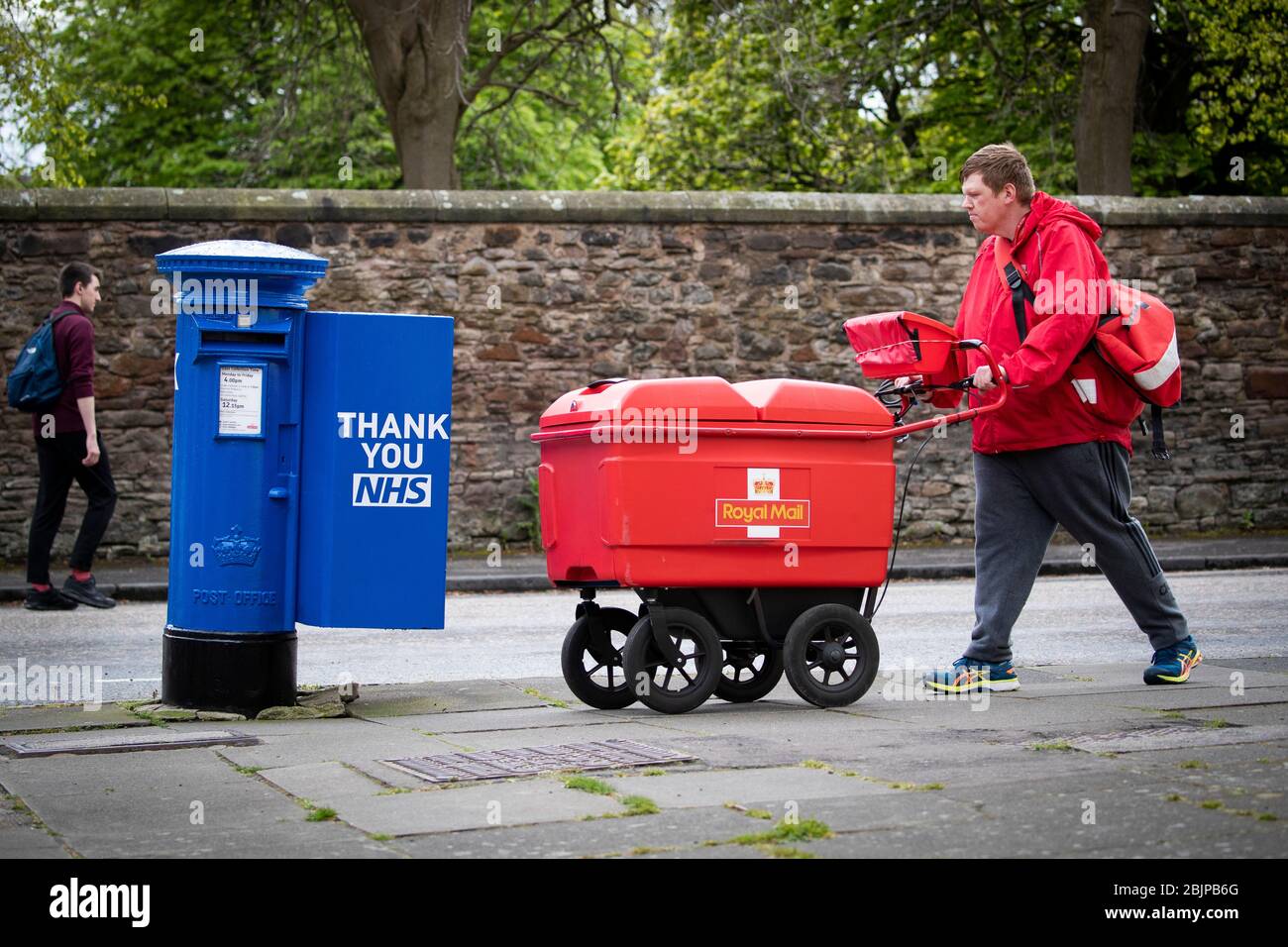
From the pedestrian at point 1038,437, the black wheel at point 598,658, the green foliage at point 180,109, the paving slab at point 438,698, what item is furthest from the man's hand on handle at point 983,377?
the green foliage at point 180,109

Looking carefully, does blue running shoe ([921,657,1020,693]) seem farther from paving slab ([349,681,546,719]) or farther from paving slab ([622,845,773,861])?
paving slab ([622,845,773,861])

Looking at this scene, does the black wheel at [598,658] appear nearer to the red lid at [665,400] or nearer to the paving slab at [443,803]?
the red lid at [665,400]

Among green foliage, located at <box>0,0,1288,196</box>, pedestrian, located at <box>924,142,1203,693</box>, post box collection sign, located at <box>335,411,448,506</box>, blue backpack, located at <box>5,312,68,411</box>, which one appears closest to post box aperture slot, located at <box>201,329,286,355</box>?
post box collection sign, located at <box>335,411,448,506</box>

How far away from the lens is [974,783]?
15.5ft

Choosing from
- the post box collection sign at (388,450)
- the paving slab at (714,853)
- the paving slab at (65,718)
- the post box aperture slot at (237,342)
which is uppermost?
the post box aperture slot at (237,342)

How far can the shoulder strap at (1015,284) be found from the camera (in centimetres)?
643

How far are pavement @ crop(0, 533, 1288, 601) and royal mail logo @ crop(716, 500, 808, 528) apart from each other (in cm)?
594

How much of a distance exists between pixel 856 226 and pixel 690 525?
10.2 metres

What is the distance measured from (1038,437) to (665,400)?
153 cm

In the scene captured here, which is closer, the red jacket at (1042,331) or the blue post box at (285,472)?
the red jacket at (1042,331)

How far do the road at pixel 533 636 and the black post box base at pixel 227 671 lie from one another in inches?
38.9

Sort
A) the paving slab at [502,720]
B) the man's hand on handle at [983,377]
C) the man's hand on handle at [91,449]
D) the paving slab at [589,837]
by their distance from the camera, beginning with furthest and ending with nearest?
the man's hand on handle at [91,449] < the man's hand on handle at [983,377] < the paving slab at [502,720] < the paving slab at [589,837]
